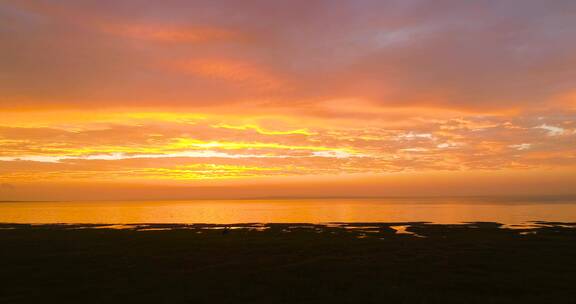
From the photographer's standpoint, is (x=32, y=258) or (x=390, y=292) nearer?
(x=390, y=292)

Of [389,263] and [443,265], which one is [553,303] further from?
[389,263]

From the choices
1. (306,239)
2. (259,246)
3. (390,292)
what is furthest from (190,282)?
(306,239)

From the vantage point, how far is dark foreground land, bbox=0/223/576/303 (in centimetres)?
2066

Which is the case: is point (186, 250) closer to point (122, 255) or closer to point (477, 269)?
point (122, 255)

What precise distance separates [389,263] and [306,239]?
701 inches

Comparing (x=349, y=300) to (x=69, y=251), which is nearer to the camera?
(x=349, y=300)

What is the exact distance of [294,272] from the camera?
87.5 feet

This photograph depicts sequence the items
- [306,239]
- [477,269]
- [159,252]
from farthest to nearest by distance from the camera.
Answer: [306,239] < [159,252] < [477,269]

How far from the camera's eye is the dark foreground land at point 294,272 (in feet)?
67.8

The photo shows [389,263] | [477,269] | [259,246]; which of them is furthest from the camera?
[259,246]

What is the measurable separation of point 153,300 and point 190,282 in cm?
397

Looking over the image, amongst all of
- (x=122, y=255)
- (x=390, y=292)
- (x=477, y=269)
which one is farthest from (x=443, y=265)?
(x=122, y=255)

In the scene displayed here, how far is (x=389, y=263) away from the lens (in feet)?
96.8

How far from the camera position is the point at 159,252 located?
119 ft
